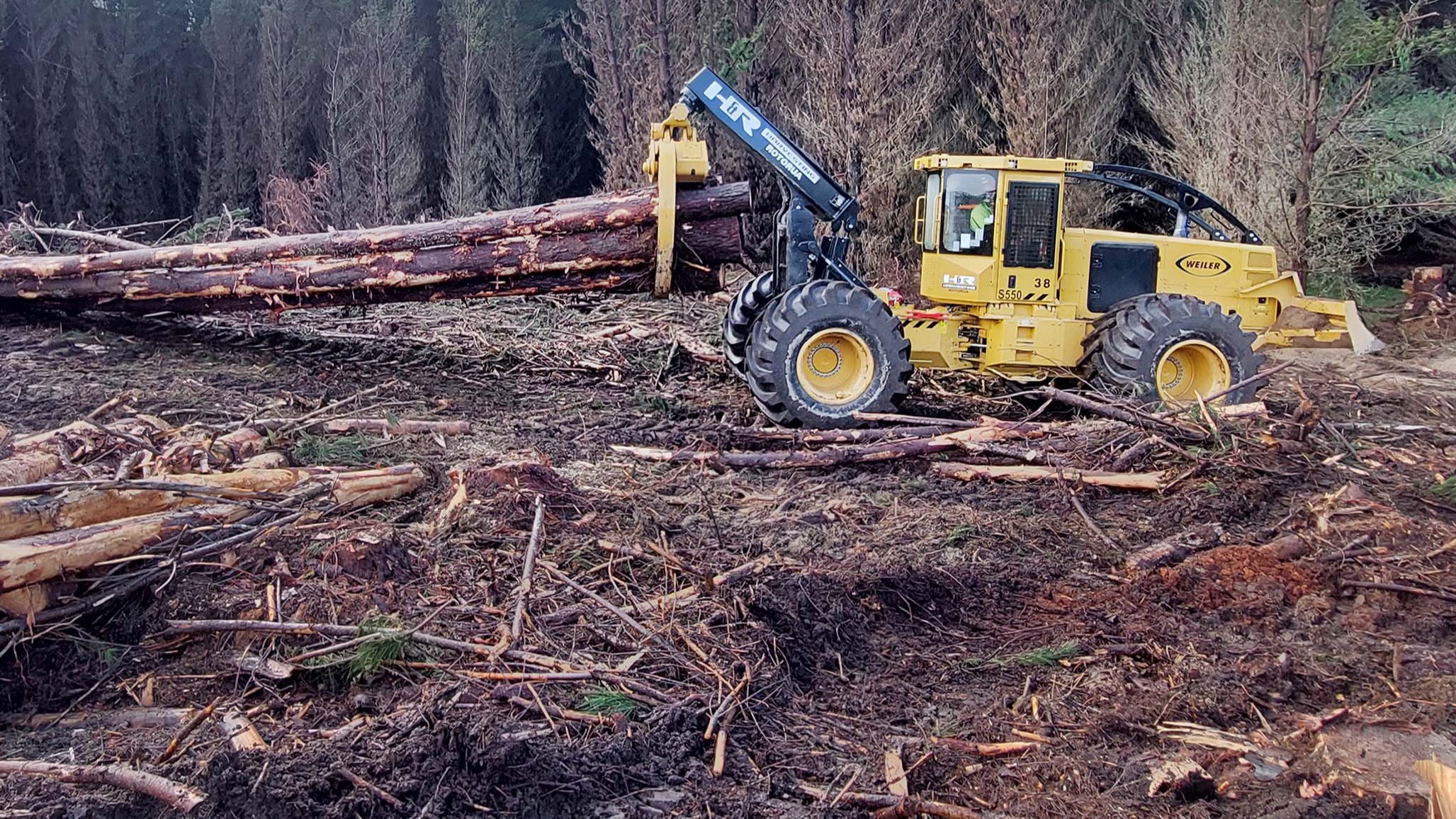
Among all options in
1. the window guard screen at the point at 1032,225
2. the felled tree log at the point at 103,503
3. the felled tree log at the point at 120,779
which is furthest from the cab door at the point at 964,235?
the felled tree log at the point at 120,779

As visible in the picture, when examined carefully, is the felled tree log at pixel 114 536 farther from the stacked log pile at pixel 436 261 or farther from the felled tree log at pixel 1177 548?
the felled tree log at pixel 1177 548

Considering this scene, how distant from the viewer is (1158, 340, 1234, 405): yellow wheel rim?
8.25 metres

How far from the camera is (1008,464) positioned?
6996mm

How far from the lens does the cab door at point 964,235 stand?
8.51m

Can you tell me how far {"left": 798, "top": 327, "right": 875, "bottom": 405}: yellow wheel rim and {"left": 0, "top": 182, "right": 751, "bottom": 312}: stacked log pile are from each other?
107cm

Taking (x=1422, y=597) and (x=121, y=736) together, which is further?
(x=1422, y=597)

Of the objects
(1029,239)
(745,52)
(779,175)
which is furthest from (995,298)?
(745,52)

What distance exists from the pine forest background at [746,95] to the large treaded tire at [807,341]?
364 cm

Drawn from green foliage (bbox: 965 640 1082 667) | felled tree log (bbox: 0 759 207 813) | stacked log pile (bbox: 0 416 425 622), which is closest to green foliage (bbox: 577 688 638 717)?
felled tree log (bbox: 0 759 207 813)

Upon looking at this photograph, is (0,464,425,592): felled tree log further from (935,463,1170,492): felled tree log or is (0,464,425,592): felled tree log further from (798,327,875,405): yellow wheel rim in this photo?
(798,327,875,405): yellow wheel rim

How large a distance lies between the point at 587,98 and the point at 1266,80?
15044 mm

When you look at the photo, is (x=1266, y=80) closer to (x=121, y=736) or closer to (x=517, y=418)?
(x=517, y=418)

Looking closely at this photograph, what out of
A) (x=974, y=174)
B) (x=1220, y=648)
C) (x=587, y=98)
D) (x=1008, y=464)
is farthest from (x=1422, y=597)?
(x=587, y=98)

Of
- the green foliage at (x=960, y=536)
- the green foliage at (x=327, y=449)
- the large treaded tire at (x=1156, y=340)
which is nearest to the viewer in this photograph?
the green foliage at (x=960, y=536)
